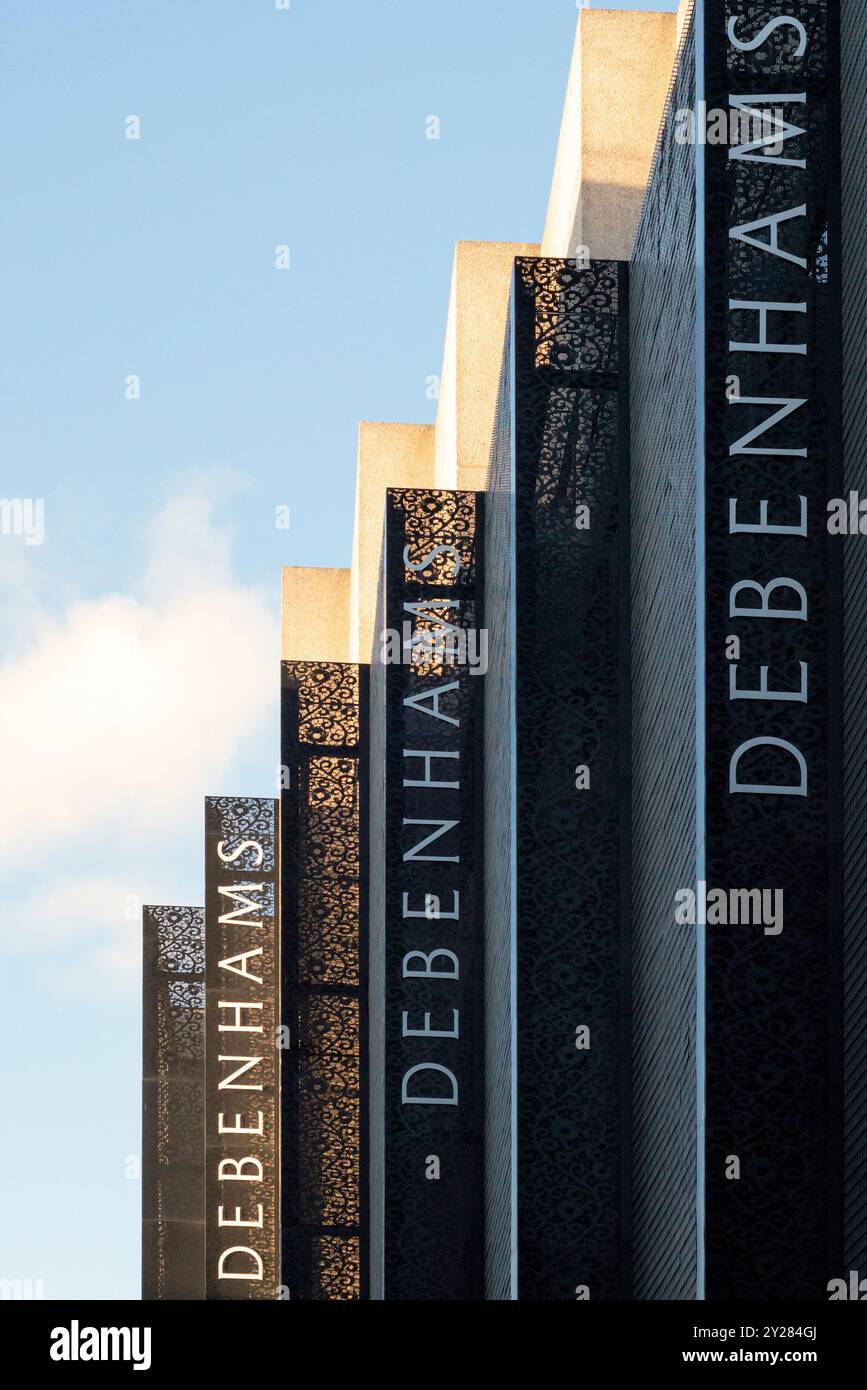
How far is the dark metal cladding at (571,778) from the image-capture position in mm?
12672

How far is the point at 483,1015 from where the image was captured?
16.3 metres

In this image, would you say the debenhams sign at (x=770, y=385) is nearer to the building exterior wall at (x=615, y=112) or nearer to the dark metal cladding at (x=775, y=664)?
the dark metal cladding at (x=775, y=664)

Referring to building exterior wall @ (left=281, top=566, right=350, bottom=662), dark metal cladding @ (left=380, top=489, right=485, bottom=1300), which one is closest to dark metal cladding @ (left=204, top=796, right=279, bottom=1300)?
building exterior wall @ (left=281, top=566, right=350, bottom=662)

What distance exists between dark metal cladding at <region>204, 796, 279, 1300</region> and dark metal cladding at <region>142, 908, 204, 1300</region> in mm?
2464

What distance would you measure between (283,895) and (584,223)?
785 cm

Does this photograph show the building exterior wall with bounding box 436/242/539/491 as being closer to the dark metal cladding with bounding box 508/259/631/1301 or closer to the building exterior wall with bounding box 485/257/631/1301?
the building exterior wall with bounding box 485/257/631/1301

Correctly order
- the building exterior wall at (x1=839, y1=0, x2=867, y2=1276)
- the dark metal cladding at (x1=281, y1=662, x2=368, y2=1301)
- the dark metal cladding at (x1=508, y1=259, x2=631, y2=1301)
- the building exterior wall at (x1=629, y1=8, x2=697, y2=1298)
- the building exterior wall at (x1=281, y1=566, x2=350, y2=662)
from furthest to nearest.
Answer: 1. the building exterior wall at (x1=281, y1=566, x2=350, y2=662)
2. the dark metal cladding at (x1=281, y1=662, x2=368, y2=1301)
3. the dark metal cladding at (x1=508, y1=259, x2=631, y2=1301)
4. the building exterior wall at (x1=629, y1=8, x2=697, y2=1298)
5. the building exterior wall at (x1=839, y1=0, x2=867, y2=1276)

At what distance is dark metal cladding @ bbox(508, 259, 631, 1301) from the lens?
41.6ft

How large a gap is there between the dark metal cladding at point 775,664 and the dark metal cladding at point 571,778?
299 cm

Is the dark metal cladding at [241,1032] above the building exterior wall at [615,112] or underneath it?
underneath

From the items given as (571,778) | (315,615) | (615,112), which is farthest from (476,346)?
(315,615)

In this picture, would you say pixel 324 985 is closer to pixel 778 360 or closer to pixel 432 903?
pixel 432 903

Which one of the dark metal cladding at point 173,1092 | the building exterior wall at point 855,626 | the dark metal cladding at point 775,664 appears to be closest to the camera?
the dark metal cladding at point 775,664

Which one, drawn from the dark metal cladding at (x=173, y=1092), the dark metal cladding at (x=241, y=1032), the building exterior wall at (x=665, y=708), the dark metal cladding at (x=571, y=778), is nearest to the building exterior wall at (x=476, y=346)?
the dark metal cladding at (x=571, y=778)
